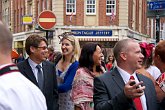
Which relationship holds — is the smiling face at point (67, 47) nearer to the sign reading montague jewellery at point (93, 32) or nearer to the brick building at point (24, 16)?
the sign reading montague jewellery at point (93, 32)

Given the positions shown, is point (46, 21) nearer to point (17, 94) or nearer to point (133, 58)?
point (133, 58)

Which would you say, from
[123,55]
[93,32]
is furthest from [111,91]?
[93,32]

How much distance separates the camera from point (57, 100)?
296 inches

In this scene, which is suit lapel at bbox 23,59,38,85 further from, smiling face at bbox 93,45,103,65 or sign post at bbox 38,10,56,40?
sign post at bbox 38,10,56,40

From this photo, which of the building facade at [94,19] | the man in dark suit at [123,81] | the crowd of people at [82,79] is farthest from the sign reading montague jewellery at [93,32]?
the man in dark suit at [123,81]

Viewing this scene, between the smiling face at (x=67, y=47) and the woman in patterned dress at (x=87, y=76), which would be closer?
the woman in patterned dress at (x=87, y=76)

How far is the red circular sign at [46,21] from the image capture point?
13.0 metres

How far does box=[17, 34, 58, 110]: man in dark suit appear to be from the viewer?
7062 millimetres

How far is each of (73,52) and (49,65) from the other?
1.80ft

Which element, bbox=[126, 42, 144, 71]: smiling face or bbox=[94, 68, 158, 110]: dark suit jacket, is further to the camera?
bbox=[126, 42, 144, 71]: smiling face

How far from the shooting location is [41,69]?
7.17 m

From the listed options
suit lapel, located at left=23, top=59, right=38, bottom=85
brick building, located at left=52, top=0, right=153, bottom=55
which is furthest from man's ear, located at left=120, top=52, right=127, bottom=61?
brick building, located at left=52, top=0, right=153, bottom=55

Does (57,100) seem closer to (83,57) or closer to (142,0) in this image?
(83,57)

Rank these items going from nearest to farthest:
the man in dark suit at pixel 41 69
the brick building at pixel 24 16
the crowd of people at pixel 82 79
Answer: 1. the crowd of people at pixel 82 79
2. the man in dark suit at pixel 41 69
3. the brick building at pixel 24 16
